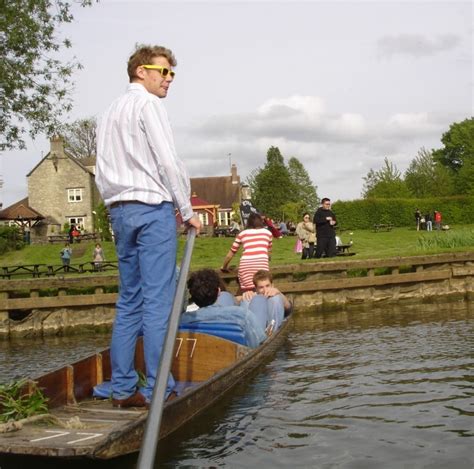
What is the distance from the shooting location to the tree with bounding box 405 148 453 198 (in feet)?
217

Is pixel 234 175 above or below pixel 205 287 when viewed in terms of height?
above

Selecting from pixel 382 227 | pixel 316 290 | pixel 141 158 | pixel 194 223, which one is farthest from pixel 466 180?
pixel 141 158

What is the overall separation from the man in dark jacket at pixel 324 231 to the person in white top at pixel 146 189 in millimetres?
11805

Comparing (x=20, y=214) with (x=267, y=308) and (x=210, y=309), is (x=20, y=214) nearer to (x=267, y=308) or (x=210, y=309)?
(x=267, y=308)

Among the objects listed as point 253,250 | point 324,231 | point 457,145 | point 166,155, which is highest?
point 457,145

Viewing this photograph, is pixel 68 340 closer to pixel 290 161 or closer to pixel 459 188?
pixel 459 188

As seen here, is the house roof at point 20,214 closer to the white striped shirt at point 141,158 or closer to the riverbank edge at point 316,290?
the riverbank edge at point 316,290

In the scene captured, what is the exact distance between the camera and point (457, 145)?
82.6 meters

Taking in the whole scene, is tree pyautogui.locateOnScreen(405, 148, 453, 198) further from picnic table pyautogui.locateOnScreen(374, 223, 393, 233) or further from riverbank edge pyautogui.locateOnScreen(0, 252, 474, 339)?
riverbank edge pyautogui.locateOnScreen(0, 252, 474, 339)

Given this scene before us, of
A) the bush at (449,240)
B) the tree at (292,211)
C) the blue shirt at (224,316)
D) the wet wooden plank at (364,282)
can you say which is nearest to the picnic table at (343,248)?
the bush at (449,240)

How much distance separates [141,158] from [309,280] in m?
9.61

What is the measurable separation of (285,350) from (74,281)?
5624 millimetres

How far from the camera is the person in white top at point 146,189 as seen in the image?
4.66m

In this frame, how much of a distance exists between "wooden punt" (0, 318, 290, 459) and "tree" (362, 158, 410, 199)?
56.4 metres
